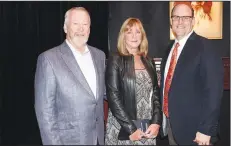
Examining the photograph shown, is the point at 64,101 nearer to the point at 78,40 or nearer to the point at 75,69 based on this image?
the point at 75,69

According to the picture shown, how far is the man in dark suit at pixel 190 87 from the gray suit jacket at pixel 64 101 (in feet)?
2.05

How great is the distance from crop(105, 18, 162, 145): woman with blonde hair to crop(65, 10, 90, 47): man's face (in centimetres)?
39

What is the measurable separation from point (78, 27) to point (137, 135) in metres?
0.99

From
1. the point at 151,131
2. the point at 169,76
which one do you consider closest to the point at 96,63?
the point at 169,76

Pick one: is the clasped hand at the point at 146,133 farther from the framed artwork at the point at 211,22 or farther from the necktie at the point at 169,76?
the framed artwork at the point at 211,22

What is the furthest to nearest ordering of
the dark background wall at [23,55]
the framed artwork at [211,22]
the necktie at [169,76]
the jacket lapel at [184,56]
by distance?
1. the framed artwork at [211,22]
2. the dark background wall at [23,55]
3. the necktie at [169,76]
4. the jacket lapel at [184,56]

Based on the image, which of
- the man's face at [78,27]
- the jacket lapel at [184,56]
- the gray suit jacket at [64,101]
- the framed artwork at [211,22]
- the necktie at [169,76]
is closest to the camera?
the gray suit jacket at [64,101]

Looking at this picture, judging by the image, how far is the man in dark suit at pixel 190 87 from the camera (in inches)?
95.3

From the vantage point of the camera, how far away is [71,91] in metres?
2.26

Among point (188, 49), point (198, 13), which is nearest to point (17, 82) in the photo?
point (188, 49)

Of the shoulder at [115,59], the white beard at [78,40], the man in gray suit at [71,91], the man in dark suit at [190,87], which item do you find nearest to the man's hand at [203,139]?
the man in dark suit at [190,87]

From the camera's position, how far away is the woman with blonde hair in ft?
8.54

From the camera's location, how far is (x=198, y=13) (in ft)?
20.9

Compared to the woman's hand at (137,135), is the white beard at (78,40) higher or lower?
higher
